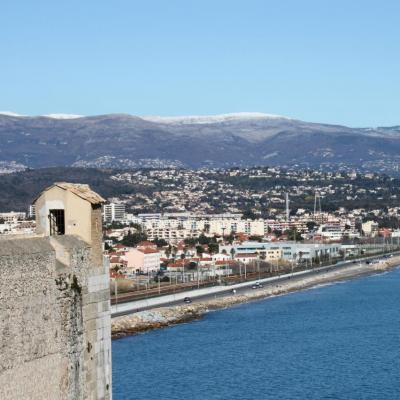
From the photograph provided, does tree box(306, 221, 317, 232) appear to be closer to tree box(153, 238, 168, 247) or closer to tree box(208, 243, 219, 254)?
tree box(153, 238, 168, 247)

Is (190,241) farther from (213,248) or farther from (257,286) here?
(257,286)

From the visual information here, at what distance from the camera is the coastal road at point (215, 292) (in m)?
54.9

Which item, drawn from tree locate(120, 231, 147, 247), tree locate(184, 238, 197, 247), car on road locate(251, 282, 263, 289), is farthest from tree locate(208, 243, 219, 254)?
car on road locate(251, 282, 263, 289)

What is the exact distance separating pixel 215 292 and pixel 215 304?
7.88 m

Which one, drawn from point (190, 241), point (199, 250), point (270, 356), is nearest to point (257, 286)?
point (199, 250)

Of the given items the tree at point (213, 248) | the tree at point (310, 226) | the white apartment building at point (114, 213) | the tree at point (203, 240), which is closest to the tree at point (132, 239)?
the tree at point (203, 240)

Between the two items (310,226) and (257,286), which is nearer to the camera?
(257,286)

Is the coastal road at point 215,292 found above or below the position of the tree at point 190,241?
above

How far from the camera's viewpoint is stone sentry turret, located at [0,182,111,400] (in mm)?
6938

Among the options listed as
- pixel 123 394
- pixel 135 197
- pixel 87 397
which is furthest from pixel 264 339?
pixel 135 197

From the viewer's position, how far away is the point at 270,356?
120ft

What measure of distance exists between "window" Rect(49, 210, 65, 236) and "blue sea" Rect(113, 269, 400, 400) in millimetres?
19576

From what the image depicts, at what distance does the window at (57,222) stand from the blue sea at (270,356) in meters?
19.6

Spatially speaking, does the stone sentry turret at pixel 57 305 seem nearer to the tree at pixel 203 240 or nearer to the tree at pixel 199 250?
the tree at pixel 199 250
